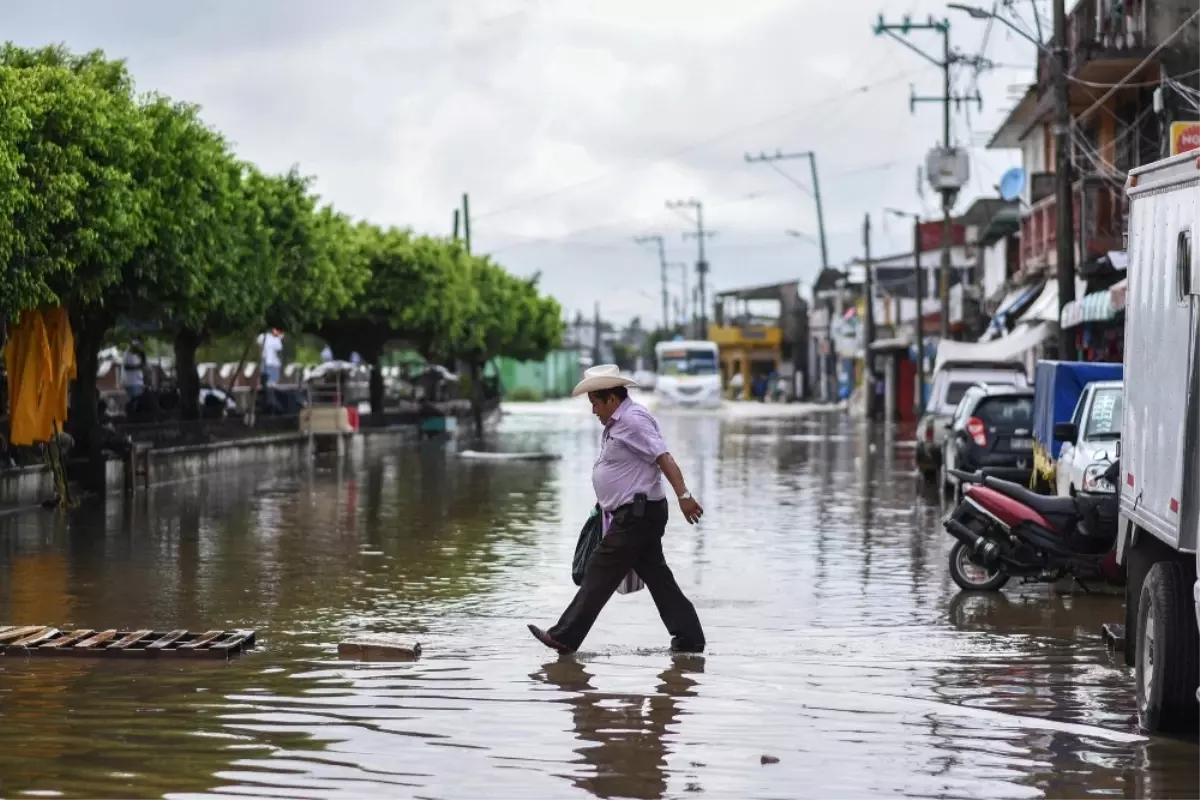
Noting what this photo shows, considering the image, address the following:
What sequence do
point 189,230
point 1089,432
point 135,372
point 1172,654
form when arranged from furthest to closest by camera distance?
point 135,372, point 189,230, point 1089,432, point 1172,654

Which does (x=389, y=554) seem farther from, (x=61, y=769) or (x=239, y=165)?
(x=239, y=165)

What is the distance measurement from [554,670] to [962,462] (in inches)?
579

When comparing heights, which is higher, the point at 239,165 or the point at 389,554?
the point at 239,165

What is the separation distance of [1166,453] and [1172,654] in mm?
849

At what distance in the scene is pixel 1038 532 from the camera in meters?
14.5

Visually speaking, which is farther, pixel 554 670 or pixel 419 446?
pixel 419 446

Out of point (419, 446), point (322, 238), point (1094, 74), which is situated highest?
point (1094, 74)

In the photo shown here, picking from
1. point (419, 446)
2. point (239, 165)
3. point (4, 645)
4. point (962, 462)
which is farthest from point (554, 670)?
point (419, 446)

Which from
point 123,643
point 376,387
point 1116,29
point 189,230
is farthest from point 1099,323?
point 123,643

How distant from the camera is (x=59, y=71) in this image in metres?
23.5

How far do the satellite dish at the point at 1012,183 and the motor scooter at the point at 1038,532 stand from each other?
3966 centimetres

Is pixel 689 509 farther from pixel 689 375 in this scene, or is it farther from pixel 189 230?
pixel 689 375

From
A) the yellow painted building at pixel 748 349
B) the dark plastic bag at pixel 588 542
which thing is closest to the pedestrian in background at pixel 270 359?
the dark plastic bag at pixel 588 542

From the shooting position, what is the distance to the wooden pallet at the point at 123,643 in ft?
36.1
